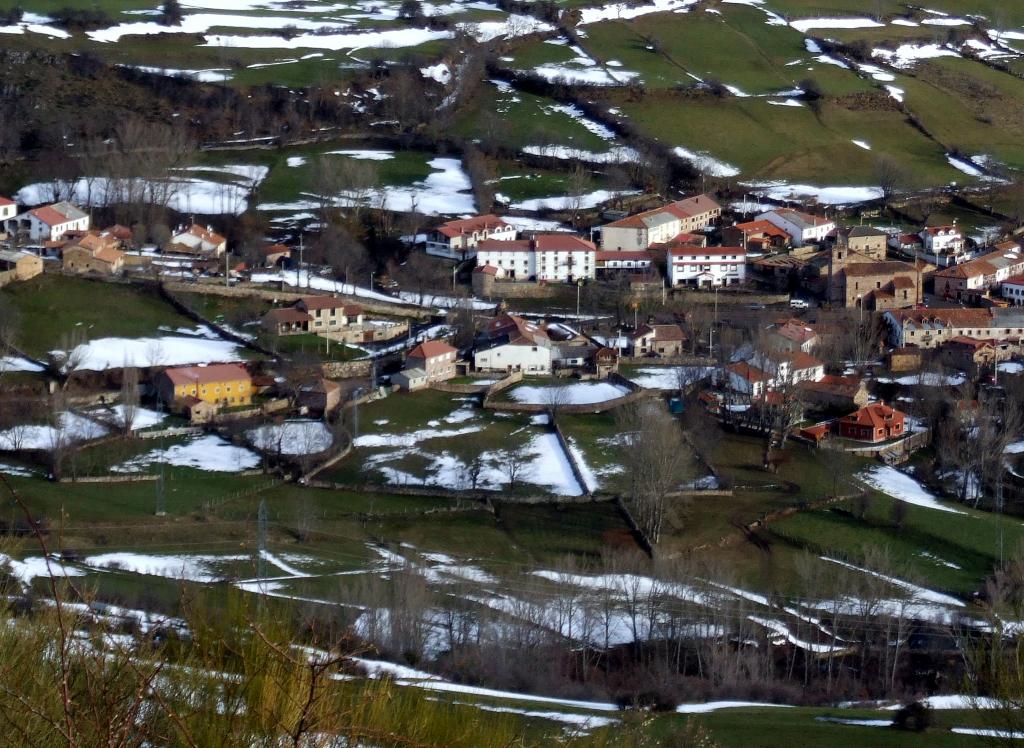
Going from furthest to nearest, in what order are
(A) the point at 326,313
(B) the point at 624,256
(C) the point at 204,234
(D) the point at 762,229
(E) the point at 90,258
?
(D) the point at 762,229
(C) the point at 204,234
(B) the point at 624,256
(E) the point at 90,258
(A) the point at 326,313

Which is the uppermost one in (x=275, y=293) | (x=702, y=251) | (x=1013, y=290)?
(x=702, y=251)

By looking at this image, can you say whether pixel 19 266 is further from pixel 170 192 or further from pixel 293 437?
pixel 293 437

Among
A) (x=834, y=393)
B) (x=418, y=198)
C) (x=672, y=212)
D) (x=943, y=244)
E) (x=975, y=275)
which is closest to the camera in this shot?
(x=834, y=393)

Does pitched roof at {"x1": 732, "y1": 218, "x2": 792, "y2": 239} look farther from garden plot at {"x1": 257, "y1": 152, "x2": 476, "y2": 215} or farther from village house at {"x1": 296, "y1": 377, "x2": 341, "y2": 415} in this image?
village house at {"x1": 296, "y1": 377, "x2": 341, "y2": 415}

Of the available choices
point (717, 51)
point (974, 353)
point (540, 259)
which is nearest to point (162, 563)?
point (540, 259)

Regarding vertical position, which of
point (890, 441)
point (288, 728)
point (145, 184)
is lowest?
point (890, 441)

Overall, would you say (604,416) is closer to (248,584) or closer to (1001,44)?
(248,584)

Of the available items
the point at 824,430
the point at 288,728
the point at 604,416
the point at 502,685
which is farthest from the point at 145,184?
the point at 288,728

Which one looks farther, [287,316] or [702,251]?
[702,251]
